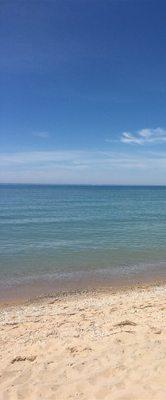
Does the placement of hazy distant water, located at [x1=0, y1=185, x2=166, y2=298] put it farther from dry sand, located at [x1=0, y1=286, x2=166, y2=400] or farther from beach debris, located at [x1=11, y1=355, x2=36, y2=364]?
beach debris, located at [x1=11, y1=355, x2=36, y2=364]

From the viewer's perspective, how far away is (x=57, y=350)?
746 cm

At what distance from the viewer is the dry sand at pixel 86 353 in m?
6.03

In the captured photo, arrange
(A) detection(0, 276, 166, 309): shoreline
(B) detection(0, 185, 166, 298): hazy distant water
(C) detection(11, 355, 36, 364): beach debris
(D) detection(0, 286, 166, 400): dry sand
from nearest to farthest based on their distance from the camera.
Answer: (D) detection(0, 286, 166, 400): dry sand → (C) detection(11, 355, 36, 364): beach debris → (A) detection(0, 276, 166, 309): shoreline → (B) detection(0, 185, 166, 298): hazy distant water

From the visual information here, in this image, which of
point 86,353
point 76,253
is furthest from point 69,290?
point 86,353

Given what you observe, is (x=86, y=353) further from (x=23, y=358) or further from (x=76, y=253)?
(x=76, y=253)

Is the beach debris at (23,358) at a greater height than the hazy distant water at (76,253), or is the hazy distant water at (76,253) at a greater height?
the beach debris at (23,358)

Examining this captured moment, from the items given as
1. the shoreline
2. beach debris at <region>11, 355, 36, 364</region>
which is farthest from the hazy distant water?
beach debris at <region>11, 355, 36, 364</region>

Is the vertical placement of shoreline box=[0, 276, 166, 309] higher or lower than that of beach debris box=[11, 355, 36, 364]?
lower

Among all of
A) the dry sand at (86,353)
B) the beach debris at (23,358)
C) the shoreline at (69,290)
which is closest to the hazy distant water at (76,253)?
the shoreline at (69,290)

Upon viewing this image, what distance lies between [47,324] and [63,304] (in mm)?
2669

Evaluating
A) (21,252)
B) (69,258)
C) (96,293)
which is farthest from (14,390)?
(21,252)

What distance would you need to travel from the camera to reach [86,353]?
23.7ft

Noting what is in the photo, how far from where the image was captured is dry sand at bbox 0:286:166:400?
6.03m

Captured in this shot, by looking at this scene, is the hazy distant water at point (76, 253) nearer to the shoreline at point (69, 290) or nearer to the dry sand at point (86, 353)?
the shoreline at point (69, 290)
